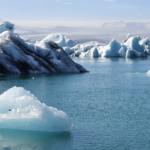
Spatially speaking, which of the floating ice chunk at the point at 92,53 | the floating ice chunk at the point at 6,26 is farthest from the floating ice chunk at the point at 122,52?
the floating ice chunk at the point at 6,26

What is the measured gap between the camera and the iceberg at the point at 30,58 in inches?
1146

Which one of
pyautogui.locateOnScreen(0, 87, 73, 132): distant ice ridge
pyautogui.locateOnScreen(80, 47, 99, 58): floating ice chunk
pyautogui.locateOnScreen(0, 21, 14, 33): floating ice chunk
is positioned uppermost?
pyautogui.locateOnScreen(0, 21, 14, 33): floating ice chunk

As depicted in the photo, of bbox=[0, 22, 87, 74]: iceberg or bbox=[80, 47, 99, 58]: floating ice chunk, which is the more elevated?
bbox=[0, 22, 87, 74]: iceberg

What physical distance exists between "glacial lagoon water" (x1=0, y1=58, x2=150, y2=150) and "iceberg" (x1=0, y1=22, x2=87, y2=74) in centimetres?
417

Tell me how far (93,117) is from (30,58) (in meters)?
17.4

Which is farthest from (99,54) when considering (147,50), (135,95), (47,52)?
(135,95)

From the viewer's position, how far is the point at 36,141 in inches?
Answer: 396

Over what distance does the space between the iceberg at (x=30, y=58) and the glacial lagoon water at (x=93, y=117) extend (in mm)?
4169

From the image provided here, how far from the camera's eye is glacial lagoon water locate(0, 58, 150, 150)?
32.5 ft

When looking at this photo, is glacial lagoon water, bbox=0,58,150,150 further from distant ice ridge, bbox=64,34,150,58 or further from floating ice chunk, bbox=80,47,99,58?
floating ice chunk, bbox=80,47,99,58

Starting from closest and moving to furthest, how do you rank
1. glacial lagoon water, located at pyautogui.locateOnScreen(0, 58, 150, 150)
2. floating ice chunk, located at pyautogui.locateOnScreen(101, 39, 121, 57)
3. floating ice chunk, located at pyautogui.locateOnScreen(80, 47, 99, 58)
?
glacial lagoon water, located at pyautogui.locateOnScreen(0, 58, 150, 150) < floating ice chunk, located at pyautogui.locateOnScreen(101, 39, 121, 57) < floating ice chunk, located at pyautogui.locateOnScreen(80, 47, 99, 58)

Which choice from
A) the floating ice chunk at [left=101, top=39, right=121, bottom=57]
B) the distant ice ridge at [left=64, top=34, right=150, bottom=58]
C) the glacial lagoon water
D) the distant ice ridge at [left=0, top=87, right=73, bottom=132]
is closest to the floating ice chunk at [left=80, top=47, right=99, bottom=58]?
the distant ice ridge at [left=64, top=34, right=150, bottom=58]

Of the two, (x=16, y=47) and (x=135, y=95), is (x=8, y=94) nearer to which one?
(x=135, y=95)

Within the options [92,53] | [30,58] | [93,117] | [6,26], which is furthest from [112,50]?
[93,117]
